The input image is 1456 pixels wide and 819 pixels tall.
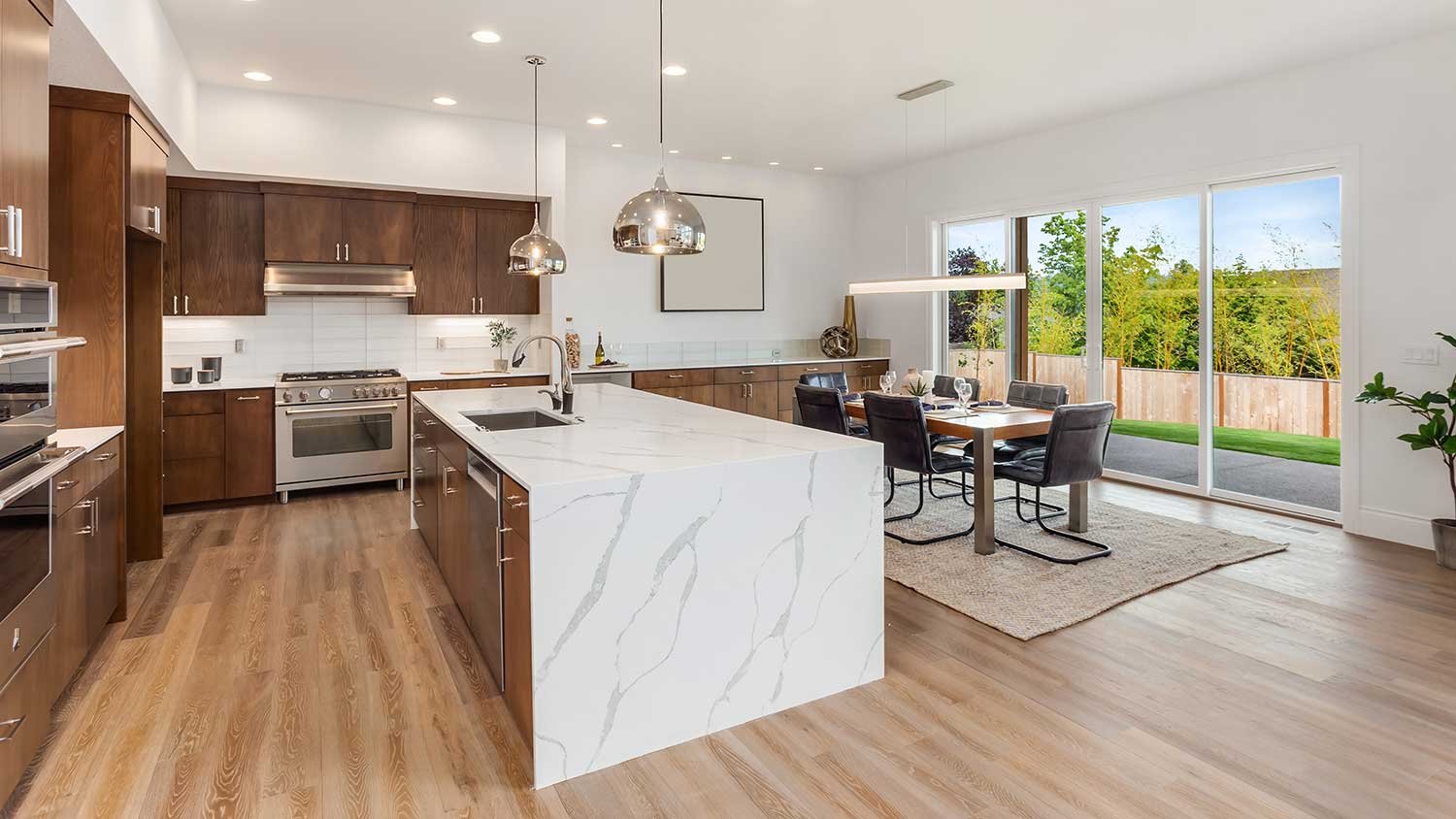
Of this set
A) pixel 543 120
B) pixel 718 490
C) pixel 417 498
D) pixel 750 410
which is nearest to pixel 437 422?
pixel 417 498

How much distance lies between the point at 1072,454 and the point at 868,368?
4.01 m

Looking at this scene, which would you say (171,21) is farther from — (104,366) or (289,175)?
(104,366)

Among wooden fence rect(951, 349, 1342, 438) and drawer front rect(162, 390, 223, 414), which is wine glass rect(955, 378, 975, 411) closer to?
wooden fence rect(951, 349, 1342, 438)

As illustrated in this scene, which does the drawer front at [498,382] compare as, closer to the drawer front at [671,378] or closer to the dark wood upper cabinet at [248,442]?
the drawer front at [671,378]

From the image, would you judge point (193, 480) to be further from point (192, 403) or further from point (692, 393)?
point (692, 393)

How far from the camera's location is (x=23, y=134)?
7.43 ft

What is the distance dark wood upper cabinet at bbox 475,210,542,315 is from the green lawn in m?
4.88

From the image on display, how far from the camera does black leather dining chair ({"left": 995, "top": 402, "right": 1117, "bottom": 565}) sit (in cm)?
415

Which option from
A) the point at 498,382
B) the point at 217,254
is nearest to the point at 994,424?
the point at 498,382

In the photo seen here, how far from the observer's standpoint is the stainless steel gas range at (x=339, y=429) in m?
5.60

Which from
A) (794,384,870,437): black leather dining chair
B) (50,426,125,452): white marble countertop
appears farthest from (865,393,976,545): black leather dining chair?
(50,426,125,452): white marble countertop

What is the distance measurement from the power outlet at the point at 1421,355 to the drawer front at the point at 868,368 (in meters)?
4.31

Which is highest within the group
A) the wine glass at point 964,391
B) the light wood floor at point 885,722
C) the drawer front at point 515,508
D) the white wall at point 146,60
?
the white wall at point 146,60

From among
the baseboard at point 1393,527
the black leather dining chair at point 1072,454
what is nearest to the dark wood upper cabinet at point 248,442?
the black leather dining chair at point 1072,454
